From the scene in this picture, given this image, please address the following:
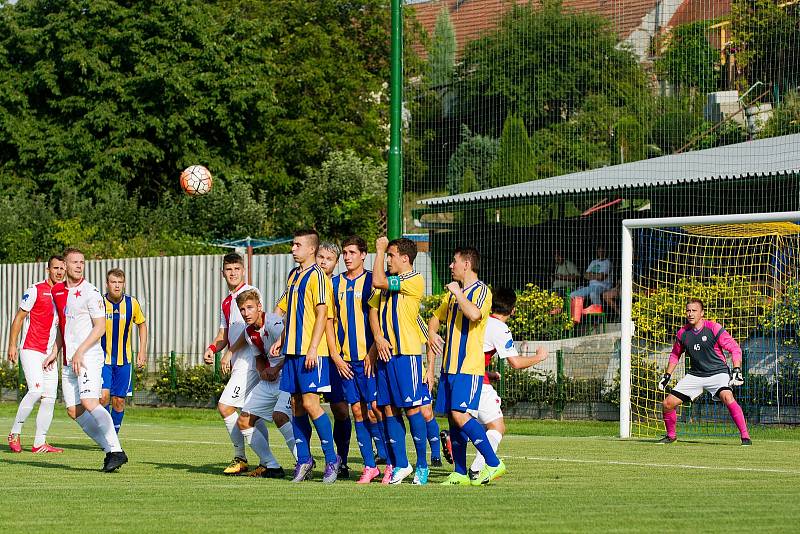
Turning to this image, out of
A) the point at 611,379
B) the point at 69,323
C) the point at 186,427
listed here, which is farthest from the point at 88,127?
the point at 69,323

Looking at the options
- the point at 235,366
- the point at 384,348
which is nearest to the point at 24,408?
the point at 235,366

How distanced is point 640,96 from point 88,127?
22.6 metres

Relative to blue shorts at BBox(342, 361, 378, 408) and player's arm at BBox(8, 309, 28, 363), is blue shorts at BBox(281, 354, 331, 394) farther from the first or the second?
player's arm at BBox(8, 309, 28, 363)

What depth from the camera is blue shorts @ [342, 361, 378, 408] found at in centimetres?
1083

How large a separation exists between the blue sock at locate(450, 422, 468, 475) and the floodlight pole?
9516 mm

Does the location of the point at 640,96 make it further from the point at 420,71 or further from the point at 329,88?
the point at 329,88

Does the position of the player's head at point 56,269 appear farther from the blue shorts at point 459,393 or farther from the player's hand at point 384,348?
the blue shorts at point 459,393

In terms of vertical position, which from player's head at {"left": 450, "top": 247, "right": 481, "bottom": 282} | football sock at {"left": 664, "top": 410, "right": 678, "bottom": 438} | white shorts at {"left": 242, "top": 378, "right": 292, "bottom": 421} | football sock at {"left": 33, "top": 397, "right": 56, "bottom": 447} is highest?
player's head at {"left": 450, "top": 247, "right": 481, "bottom": 282}

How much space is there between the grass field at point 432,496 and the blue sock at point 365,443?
0.99ft

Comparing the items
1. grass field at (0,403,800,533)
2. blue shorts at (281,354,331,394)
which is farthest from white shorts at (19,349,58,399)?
blue shorts at (281,354,331,394)

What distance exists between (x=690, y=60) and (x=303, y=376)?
14.6 m

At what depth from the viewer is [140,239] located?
31797mm

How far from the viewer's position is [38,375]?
49.0 feet

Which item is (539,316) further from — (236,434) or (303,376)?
(303,376)
